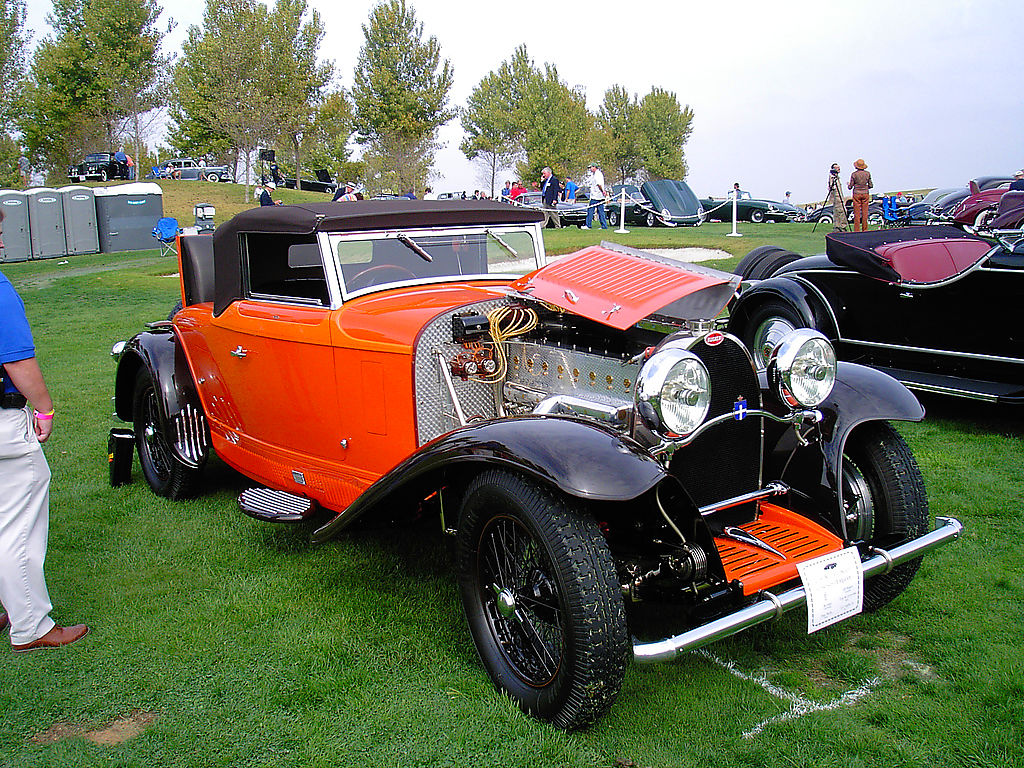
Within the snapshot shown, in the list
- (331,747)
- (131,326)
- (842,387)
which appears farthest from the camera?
(131,326)

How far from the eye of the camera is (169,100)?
3775 cm

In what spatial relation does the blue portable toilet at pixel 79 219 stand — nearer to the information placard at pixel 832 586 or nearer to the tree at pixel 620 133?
the information placard at pixel 832 586

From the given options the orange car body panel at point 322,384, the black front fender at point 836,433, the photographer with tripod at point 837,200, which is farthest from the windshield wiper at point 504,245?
the photographer with tripod at point 837,200

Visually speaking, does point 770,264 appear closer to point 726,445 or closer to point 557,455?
point 726,445

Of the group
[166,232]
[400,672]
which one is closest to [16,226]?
[166,232]

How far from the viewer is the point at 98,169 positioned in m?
34.5

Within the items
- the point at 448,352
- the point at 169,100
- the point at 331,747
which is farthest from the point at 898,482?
the point at 169,100

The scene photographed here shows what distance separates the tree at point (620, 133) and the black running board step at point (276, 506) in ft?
176

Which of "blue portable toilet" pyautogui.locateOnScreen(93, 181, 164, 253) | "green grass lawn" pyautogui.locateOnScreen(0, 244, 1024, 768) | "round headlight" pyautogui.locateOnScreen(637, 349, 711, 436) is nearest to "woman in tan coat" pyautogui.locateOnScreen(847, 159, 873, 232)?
"green grass lawn" pyautogui.locateOnScreen(0, 244, 1024, 768)

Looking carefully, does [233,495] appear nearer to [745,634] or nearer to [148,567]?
[148,567]

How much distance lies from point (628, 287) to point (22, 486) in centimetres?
257

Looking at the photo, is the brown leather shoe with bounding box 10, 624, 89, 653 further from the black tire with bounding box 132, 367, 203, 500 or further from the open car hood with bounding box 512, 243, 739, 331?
the open car hood with bounding box 512, 243, 739, 331

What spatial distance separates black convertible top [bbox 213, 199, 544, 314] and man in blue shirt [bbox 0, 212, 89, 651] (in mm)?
1296

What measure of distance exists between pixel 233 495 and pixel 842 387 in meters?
3.74
